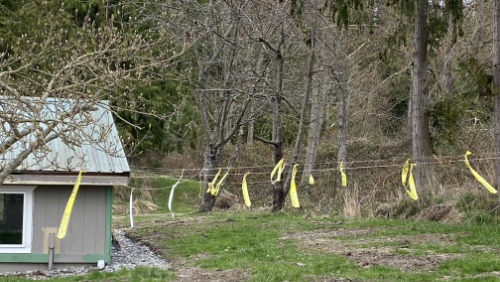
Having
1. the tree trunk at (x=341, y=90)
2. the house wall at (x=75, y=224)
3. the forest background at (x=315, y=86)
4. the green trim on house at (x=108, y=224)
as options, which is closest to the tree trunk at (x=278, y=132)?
the forest background at (x=315, y=86)

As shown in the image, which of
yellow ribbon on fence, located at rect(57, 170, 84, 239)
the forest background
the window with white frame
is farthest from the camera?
the forest background

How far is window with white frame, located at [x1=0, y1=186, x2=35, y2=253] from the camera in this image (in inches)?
394

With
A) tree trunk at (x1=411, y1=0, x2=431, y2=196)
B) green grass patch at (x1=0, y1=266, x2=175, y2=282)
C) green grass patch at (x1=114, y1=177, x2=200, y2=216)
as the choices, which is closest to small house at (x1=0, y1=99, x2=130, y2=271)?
green grass patch at (x1=0, y1=266, x2=175, y2=282)

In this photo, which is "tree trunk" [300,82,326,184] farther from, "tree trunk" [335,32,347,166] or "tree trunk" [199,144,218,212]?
"tree trunk" [199,144,218,212]

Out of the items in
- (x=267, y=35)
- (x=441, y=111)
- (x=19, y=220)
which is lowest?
(x=19, y=220)

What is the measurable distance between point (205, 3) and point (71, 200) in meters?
9.31

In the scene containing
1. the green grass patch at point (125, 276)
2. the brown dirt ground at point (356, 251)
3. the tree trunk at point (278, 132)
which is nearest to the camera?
the brown dirt ground at point (356, 251)

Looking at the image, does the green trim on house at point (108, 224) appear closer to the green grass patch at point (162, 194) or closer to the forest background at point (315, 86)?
the forest background at point (315, 86)

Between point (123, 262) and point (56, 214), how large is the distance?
139cm

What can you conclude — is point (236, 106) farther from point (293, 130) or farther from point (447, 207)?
point (447, 207)

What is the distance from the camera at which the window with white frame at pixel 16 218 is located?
32.8 feet

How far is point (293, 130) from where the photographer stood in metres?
23.0

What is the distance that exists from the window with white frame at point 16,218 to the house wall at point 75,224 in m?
0.09

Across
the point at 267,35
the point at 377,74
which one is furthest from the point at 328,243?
the point at 377,74
